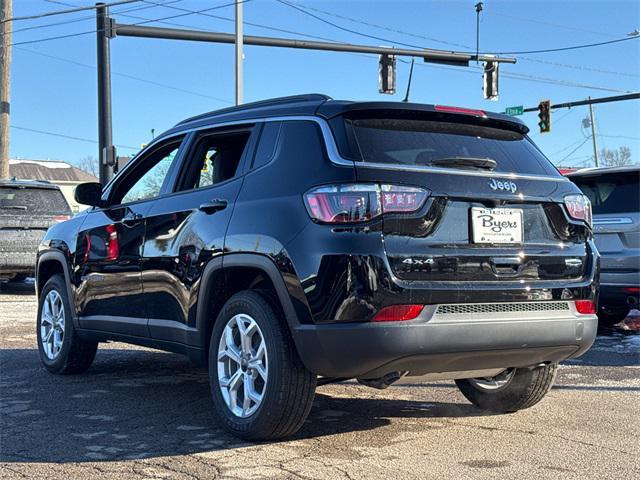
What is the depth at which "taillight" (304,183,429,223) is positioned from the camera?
4035mm

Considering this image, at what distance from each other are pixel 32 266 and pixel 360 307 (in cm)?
1083

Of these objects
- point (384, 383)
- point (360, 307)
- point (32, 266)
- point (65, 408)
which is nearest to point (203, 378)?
point (65, 408)

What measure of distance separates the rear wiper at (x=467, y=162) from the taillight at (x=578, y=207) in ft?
1.57

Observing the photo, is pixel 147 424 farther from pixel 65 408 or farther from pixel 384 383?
pixel 384 383

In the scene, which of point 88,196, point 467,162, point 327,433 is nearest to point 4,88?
point 88,196

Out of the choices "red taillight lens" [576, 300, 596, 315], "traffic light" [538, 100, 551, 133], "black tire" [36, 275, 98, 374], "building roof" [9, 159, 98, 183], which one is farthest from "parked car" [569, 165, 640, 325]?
"building roof" [9, 159, 98, 183]

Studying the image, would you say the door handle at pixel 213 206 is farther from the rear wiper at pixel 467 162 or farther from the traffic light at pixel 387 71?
the traffic light at pixel 387 71

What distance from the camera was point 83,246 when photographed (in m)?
6.30

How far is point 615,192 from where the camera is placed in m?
8.47

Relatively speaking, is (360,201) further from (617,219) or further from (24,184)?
(24,184)

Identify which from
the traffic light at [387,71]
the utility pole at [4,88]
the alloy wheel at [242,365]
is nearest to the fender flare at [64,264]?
the alloy wheel at [242,365]

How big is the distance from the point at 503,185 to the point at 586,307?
848mm

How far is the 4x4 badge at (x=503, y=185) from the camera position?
4.40m

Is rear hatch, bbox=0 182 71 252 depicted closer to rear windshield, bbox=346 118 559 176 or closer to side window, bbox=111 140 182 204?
side window, bbox=111 140 182 204
